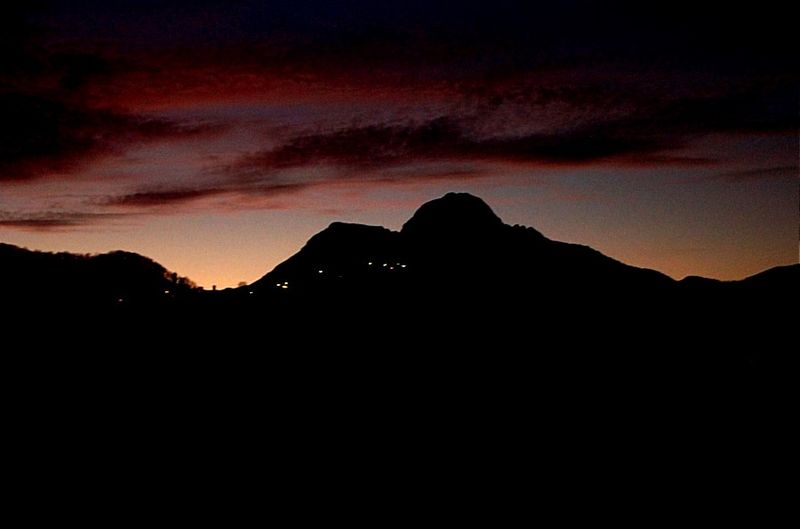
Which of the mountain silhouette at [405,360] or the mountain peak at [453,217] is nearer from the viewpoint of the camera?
the mountain silhouette at [405,360]

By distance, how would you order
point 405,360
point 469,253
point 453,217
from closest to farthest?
point 405,360 < point 469,253 < point 453,217

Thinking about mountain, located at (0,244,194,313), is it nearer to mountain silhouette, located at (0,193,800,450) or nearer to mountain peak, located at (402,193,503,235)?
mountain silhouette, located at (0,193,800,450)

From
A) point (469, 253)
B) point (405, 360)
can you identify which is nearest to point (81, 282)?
point (405, 360)

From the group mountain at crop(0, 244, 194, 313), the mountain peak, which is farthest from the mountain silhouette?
the mountain peak

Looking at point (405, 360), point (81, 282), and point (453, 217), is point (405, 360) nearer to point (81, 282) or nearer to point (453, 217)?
point (81, 282)

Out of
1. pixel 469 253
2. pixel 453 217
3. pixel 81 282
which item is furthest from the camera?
pixel 453 217

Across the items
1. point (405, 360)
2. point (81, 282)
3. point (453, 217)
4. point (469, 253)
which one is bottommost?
point (405, 360)

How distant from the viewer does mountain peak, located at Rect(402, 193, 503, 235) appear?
543 feet

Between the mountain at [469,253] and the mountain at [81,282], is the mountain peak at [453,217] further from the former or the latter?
the mountain at [81,282]

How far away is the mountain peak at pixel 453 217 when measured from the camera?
16538cm

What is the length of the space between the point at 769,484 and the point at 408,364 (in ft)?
51.6

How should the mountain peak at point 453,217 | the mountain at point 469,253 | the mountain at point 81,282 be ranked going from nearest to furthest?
1. the mountain at point 81,282
2. the mountain at point 469,253
3. the mountain peak at point 453,217

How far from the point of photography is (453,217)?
553ft

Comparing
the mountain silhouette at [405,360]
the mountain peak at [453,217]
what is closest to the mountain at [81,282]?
the mountain silhouette at [405,360]
